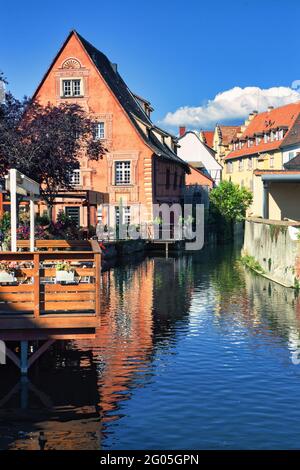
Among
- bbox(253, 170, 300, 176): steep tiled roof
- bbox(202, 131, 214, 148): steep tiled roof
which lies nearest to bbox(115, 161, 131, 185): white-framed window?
bbox(253, 170, 300, 176): steep tiled roof

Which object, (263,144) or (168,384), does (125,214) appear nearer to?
(263,144)

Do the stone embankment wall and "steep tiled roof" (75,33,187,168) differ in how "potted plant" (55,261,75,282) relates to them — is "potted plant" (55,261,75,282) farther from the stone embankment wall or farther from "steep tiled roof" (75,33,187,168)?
"steep tiled roof" (75,33,187,168)

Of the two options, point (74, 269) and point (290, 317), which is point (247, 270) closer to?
point (290, 317)

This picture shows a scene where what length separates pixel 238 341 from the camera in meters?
17.1

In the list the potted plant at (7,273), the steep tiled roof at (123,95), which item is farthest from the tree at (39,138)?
the potted plant at (7,273)

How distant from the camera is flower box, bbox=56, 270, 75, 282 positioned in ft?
42.8

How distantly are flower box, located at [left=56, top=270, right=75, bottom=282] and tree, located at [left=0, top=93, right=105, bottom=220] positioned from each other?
1942 centimetres

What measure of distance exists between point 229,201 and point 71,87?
859 inches

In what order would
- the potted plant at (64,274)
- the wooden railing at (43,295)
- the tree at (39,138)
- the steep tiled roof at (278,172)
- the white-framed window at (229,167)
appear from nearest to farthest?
the wooden railing at (43,295), the potted plant at (64,274), the tree at (39,138), the steep tiled roof at (278,172), the white-framed window at (229,167)

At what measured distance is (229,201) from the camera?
6650 centimetres

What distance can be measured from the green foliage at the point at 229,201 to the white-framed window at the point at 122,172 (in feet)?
51.2

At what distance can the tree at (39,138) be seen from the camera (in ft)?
105

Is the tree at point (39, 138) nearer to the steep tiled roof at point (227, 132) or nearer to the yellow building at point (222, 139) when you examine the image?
the yellow building at point (222, 139)
